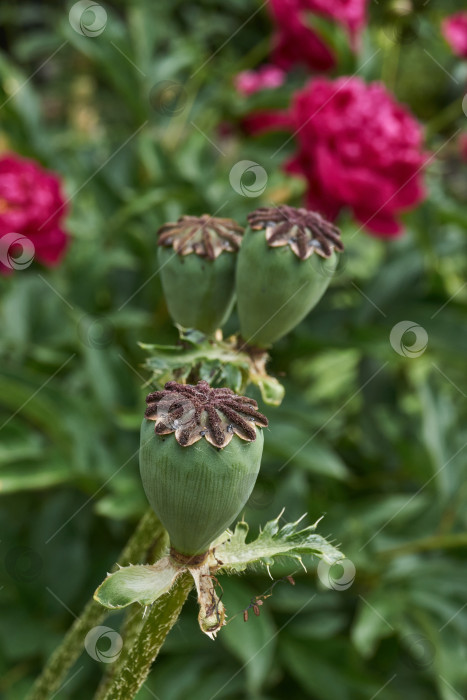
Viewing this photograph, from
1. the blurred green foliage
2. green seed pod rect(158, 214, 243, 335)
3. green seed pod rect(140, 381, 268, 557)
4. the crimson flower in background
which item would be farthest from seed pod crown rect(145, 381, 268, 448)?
the crimson flower in background

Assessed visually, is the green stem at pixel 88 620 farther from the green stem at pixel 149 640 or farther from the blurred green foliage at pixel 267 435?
the blurred green foliage at pixel 267 435

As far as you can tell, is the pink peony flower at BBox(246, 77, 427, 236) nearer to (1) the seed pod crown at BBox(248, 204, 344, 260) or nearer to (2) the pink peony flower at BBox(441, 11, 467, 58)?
(2) the pink peony flower at BBox(441, 11, 467, 58)

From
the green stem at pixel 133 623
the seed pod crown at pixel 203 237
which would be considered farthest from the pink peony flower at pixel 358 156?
the green stem at pixel 133 623

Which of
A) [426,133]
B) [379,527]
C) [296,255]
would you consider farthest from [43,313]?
[296,255]

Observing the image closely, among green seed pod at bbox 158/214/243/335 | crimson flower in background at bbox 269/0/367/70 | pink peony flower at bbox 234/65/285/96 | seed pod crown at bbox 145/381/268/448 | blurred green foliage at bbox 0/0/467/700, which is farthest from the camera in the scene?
pink peony flower at bbox 234/65/285/96

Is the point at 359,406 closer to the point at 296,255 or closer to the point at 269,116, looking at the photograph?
the point at 269,116

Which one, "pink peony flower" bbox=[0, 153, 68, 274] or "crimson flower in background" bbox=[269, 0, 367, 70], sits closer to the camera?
"pink peony flower" bbox=[0, 153, 68, 274]

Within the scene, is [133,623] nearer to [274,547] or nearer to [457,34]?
[274,547]

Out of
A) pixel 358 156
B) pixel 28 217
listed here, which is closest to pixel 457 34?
pixel 358 156
